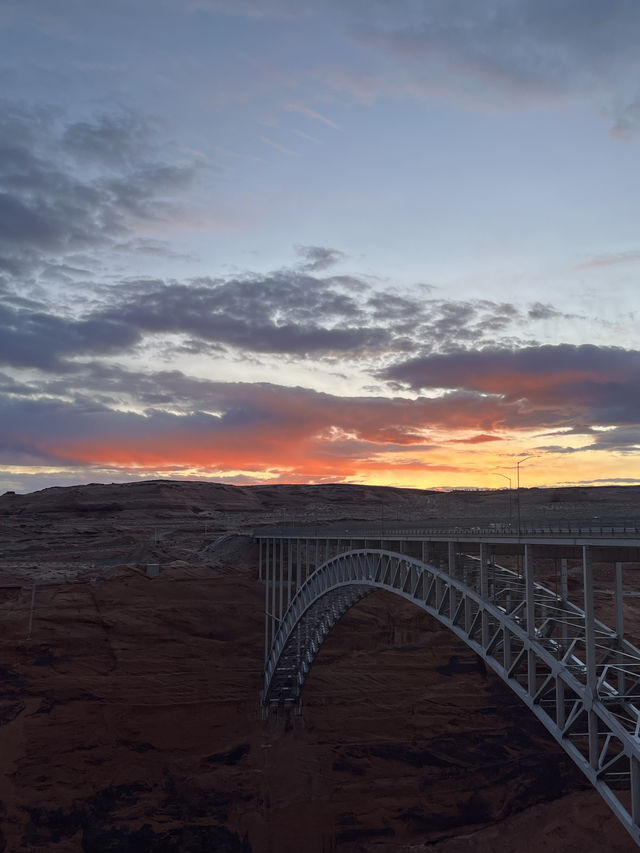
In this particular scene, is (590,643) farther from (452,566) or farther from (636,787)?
(452,566)

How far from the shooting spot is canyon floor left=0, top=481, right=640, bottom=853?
3853 centimetres

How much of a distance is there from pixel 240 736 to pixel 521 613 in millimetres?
20156

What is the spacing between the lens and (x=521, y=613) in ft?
114

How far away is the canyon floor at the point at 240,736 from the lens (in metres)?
38.5

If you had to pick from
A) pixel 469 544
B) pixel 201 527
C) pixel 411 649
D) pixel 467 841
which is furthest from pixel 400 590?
pixel 201 527

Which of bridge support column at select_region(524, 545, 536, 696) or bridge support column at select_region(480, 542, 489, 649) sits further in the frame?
bridge support column at select_region(480, 542, 489, 649)

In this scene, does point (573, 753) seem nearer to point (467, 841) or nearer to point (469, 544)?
point (469, 544)

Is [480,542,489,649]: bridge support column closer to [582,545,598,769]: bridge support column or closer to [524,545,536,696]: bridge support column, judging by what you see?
[524,545,536,696]: bridge support column

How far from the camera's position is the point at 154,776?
4069 centimetres

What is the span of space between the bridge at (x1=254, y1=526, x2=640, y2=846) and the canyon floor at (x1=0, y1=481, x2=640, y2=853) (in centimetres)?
310

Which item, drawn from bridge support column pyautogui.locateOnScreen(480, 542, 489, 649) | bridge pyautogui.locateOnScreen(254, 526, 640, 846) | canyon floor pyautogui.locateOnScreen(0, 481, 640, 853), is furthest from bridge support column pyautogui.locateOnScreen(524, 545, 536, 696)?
canyon floor pyautogui.locateOnScreen(0, 481, 640, 853)

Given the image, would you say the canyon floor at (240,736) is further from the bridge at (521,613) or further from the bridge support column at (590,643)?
the bridge support column at (590,643)

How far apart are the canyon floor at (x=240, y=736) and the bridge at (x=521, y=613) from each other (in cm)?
310

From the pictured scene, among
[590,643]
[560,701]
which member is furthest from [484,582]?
[590,643]
